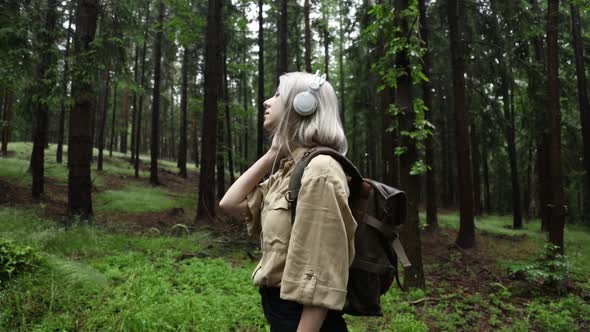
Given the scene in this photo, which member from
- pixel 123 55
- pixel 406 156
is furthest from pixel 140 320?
pixel 123 55

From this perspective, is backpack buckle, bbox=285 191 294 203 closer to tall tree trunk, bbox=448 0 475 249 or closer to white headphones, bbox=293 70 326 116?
white headphones, bbox=293 70 326 116

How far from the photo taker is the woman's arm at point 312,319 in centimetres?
156

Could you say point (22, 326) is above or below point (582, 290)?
above

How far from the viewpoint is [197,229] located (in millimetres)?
12492

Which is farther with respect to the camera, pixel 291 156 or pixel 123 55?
pixel 123 55

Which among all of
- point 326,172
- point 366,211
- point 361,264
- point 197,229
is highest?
point 326,172

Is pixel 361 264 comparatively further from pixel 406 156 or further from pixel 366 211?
pixel 406 156

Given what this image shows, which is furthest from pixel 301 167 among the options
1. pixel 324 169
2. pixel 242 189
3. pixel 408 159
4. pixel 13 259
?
pixel 408 159

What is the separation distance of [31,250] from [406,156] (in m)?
6.51

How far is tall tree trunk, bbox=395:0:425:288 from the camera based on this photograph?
24.7 ft

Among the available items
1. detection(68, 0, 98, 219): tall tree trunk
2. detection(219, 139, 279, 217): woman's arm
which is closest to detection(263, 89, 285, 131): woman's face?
detection(219, 139, 279, 217): woman's arm

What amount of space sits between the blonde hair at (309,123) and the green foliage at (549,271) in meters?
8.33

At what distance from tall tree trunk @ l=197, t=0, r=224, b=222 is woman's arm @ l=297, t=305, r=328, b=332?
12820mm

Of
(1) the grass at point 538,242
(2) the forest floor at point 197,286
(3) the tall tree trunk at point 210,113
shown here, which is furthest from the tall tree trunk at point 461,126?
(3) the tall tree trunk at point 210,113
